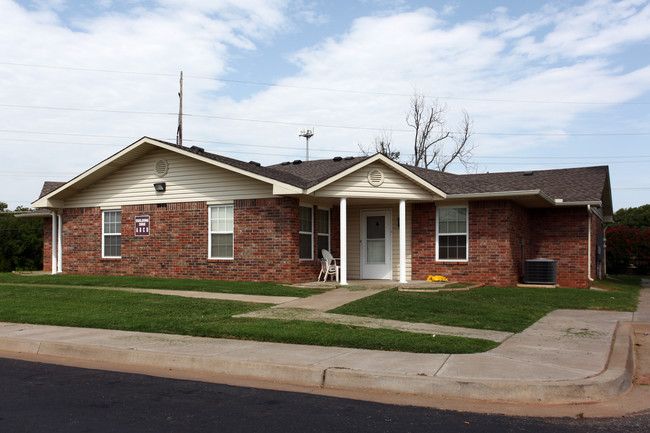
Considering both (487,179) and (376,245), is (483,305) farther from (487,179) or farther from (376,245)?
(487,179)

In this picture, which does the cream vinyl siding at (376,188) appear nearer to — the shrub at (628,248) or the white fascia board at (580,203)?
the white fascia board at (580,203)

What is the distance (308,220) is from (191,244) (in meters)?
3.73

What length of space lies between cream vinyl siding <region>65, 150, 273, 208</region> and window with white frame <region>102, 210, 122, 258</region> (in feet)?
1.31

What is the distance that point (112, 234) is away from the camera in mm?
19484

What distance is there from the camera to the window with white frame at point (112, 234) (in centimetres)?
1936

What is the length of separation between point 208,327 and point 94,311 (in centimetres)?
327

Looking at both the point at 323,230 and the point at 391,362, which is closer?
the point at 391,362

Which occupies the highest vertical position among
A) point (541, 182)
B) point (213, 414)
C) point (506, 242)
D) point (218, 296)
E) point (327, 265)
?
point (541, 182)

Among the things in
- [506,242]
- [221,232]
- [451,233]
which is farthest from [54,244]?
[506,242]

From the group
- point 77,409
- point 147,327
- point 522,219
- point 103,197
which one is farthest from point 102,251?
point 77,409

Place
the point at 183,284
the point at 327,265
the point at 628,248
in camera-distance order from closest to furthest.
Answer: the point at 183,284 < the point at 327,265 < the point at 628,248

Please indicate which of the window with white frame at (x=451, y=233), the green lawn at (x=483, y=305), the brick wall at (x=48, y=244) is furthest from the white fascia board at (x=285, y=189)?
the brick wall at (x=48, y=244)

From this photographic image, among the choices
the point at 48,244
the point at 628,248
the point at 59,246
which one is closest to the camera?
the point at 59,246

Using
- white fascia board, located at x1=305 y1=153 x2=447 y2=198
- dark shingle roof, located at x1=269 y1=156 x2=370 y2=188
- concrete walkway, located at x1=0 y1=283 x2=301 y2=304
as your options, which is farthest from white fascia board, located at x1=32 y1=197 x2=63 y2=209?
white fascia board, located at x1=305 y1=153 x2=447 y2=198
